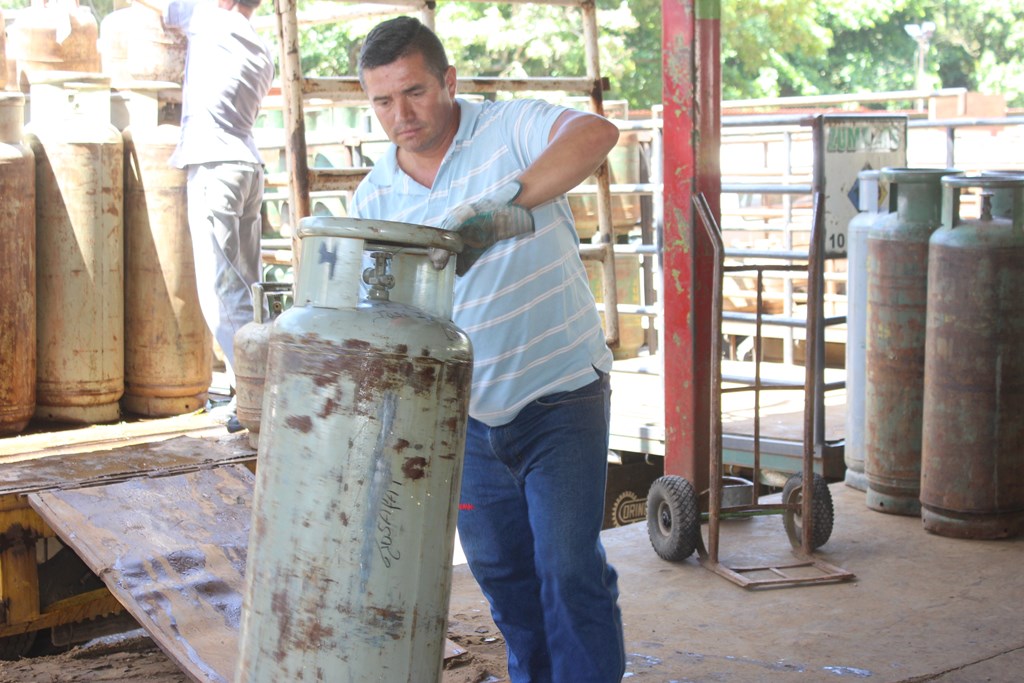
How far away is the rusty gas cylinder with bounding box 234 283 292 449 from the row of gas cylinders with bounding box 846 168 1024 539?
249cm

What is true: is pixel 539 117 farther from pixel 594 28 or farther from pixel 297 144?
pixel 594 28

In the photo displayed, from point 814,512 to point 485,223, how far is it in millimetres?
2702

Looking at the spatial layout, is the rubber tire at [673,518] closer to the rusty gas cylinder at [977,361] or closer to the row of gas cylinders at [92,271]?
the rusty gas cylinder at [977,361]

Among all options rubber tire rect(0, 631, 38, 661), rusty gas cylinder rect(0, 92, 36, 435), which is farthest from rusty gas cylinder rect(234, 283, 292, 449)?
rubber tire rect(0, 631, 38, 661)

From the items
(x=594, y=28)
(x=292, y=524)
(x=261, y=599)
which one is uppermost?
(x=594, y=28)

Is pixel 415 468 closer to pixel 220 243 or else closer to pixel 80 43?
pixel 220 243

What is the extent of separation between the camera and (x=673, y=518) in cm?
471

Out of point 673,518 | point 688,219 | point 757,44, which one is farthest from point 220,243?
point 757,44

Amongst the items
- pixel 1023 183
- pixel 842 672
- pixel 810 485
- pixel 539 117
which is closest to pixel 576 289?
pixel 539 117

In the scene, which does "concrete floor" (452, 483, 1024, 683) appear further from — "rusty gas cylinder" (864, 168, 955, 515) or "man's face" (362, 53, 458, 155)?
"man's face" (362, 53, 458, 155)

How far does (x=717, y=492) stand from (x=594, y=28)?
7.98 ft

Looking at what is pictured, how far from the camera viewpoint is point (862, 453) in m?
5.62

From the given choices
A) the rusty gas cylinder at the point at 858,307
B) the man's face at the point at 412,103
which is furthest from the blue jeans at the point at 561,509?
the rusty gas cylinder at the point at 858,307

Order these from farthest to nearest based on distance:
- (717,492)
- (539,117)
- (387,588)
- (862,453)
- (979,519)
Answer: (862,453), (979,519), (717,492), (539,117), (387,588)
